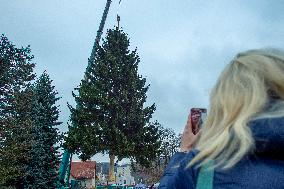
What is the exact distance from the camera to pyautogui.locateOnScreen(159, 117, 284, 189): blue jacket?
1.34 meters

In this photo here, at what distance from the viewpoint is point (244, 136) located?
4.59 ft

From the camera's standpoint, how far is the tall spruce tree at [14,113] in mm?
28484

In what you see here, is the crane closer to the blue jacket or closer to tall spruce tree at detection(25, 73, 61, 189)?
tall spruce tree at detection(25, 73, 61, 189)

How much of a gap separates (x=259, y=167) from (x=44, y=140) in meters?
Answer: 34.4

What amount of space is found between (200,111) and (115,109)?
36.9 metres

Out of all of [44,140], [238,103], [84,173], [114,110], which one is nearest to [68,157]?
[44,140]

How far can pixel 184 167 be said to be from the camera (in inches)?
56.7

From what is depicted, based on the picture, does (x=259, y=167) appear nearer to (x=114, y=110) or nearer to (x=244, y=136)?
(x=244, y=136)

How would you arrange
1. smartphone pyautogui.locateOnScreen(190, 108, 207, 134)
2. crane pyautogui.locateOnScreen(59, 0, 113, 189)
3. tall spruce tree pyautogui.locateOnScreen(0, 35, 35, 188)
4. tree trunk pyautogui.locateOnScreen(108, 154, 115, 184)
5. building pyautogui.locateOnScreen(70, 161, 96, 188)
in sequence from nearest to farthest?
smartphone pyautogui.locateOnScreen(190, 108, 207, 134)
tall spruce tree pyautogui.locateOnScreen(0, 35, 35, 188)
crane pyautogui.locateOnScreen(59, 0, 113, 189)
tree trunk pyautogui.locateOnScreen(108, 154, 115, 184)
building pyautogui.locateOnScreen(70, 161, 96, 188)

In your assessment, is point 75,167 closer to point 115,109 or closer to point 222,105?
point 115,109

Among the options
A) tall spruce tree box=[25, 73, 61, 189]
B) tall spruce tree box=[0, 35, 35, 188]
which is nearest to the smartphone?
tall spruce tree box=[0, 35, 35, 188]

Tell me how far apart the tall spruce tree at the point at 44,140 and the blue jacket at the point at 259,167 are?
3168cm

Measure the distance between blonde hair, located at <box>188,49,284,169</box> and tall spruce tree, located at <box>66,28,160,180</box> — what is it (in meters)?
34.3

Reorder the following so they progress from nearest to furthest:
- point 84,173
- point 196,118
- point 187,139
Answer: point 187,139 → point 196,118 → point 84,173
